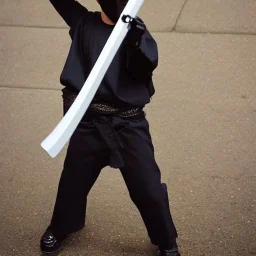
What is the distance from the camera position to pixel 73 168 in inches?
95.3

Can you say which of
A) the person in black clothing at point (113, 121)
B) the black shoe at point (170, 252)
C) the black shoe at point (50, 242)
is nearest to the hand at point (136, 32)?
the person in black clothing at point (113, 121)

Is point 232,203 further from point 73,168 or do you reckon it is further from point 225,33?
point 225,33

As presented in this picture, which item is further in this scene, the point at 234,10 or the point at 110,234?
the point at 234,10

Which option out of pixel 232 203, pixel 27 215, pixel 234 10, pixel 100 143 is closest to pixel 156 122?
pixel 232 203

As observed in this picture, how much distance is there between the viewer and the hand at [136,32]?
6.23 feet

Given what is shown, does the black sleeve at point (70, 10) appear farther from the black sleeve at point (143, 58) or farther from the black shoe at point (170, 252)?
the black shoe at point (170, 252)

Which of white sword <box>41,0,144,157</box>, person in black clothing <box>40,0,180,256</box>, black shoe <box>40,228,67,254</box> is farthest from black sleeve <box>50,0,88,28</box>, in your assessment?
black shoe <box>40,228,67,254</box>

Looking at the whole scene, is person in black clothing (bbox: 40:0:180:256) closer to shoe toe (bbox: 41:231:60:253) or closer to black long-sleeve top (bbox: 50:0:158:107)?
black long-sleeve top (bbox: 50:0:158:107)

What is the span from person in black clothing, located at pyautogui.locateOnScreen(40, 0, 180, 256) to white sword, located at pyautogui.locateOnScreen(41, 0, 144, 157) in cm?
6

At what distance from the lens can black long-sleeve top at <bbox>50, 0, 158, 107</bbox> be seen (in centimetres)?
210

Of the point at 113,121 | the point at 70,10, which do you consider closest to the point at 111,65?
the point at 113,121

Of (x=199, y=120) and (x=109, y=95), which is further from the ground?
(x=109, y=95)

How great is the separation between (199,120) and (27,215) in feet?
5.26

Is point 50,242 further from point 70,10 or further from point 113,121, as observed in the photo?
point 70,10
